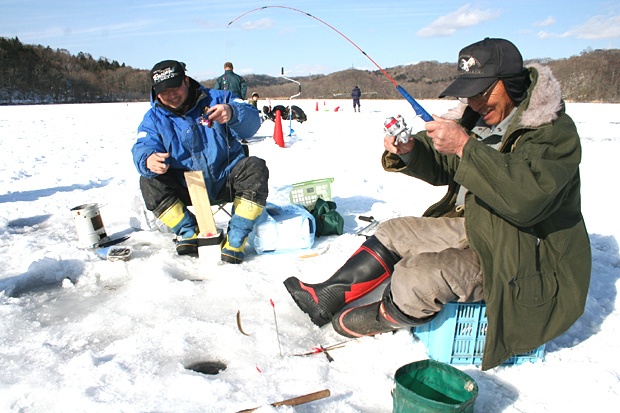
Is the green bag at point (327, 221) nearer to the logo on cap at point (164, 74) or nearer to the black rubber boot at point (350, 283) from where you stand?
the black rubber boot at point (350, 283)

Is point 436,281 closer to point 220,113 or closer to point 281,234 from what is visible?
point 281,234

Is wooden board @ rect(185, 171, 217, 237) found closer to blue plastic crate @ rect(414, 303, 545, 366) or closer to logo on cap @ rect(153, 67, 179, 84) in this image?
logo on cap @ rect(153, 67, 179, 84)

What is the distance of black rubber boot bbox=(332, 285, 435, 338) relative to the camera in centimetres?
204

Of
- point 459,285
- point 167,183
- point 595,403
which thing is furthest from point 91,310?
point 595,403

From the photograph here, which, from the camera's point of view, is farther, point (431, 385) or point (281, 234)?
point (281, 234)

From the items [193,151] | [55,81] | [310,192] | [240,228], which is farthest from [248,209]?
[55,81]

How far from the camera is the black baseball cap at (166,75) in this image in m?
3.17

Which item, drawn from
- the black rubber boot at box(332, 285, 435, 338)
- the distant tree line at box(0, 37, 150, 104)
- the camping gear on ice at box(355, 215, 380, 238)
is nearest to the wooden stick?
the black rubber boot at box(332, 285, 435, 338)

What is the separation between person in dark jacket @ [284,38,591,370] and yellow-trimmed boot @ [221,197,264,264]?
151cm

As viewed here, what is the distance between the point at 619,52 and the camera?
3800cm

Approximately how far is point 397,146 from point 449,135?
525 mm

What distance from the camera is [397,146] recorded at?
2346mm

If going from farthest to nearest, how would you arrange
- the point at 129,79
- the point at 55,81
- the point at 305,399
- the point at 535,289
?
the point at 129,79
the point at 55,81
the point at 535,289
the point at 305,399

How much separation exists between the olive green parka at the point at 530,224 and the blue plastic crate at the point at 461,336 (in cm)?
18
